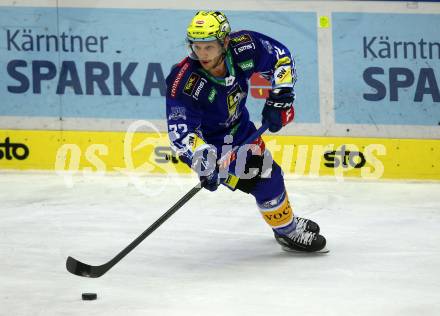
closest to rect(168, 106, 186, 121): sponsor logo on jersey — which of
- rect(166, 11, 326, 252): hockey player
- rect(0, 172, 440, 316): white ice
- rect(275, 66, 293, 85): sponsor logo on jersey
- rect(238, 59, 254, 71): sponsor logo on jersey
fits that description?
rect(166, 11, 326, 252): hockey player

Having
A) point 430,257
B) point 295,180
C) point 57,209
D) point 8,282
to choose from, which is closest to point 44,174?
point 57,209

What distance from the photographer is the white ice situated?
189 inches

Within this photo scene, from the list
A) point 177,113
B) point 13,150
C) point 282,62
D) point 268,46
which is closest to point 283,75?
point 282,62

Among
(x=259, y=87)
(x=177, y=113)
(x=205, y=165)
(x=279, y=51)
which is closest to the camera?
(x=205, y=165)

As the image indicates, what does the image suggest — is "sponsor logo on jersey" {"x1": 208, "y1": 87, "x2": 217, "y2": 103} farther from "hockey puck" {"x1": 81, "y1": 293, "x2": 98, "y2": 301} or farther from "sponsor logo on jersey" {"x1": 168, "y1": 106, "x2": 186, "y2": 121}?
"hockey puck" {"x1": 81, "y1": 293, "x2": 98, "y2": 301}

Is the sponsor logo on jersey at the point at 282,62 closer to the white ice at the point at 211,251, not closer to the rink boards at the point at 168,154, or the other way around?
the white ice at the point at 211,251

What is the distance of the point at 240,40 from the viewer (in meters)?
5.40

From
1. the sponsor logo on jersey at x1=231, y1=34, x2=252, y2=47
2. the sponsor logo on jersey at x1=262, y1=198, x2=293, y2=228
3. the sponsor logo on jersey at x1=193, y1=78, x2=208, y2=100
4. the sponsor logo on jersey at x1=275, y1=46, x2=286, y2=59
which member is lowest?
the sponsor logo on jersey at x1=262, y1=198, x2=293, y2=228

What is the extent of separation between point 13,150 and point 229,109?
264cm

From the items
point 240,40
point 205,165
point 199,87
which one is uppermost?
point 240,40

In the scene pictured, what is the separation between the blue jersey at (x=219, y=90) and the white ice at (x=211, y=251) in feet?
2.15

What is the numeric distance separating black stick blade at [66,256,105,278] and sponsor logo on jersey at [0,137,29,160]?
8.48 ft

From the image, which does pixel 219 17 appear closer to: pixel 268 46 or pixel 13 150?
pixel 268 46

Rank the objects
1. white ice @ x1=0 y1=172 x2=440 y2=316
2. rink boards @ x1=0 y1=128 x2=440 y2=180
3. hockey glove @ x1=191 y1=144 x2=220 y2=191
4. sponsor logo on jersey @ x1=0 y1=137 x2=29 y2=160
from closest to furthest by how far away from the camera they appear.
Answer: white ice @ x1=0 y1=172 x2=440 y2=316 < hockey glove @ x1=191 y1=144 x2=220 y2=191 < rink boards @ x1=0 y1=128 x2=440 y2=180 < sponsor logo on jersey @ x1=0 y1=137 x2=29 y2=160
